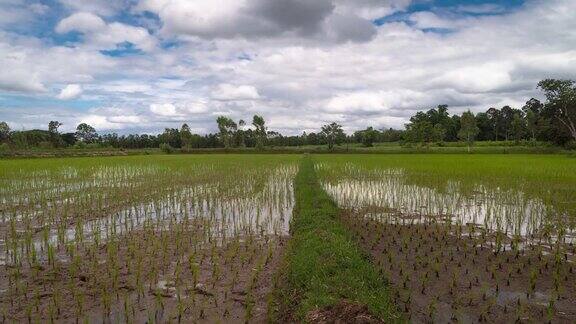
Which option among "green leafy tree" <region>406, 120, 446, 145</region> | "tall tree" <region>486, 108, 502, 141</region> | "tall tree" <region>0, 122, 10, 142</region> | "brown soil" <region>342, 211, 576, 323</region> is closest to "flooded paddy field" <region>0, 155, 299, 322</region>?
"brown soil" <region>342, 211, 576, 323</region>

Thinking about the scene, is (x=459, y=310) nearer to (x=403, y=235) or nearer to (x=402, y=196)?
(x=403, y=235)

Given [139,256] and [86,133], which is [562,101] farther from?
[86,133]

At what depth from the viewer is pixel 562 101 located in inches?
1547

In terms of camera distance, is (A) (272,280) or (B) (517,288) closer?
(B) (517,288)

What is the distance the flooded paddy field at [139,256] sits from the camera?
483 centimetres

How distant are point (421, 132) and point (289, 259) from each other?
182 feet

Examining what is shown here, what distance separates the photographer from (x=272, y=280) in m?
5.85

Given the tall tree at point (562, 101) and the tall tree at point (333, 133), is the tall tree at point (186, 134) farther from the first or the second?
the tall tree at point (562, 101)

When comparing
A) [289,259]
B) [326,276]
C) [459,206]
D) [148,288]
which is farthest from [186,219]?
[459,206]

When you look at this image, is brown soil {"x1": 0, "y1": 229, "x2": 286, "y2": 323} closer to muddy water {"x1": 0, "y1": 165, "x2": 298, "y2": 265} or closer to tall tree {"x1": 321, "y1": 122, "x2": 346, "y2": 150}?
muddy water {"x1": 0, "y1": 165, "x2": 298, "y2": 265}

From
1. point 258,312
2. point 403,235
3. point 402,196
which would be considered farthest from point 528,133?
point 258,312

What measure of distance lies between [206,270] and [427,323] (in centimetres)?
330

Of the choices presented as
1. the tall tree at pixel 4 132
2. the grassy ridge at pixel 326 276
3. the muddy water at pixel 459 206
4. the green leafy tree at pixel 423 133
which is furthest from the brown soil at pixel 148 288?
the tall tree at pixel 4 132

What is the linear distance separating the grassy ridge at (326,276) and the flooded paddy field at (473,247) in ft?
1.27
